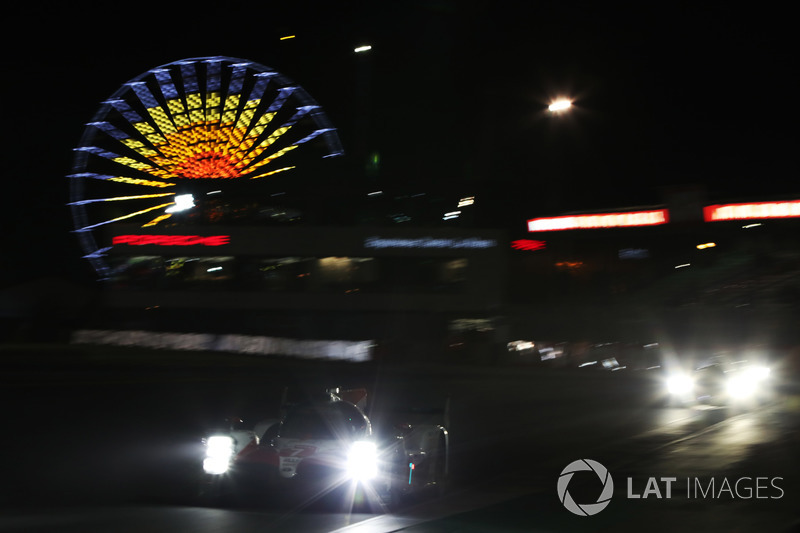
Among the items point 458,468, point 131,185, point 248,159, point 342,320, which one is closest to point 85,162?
point 131,185

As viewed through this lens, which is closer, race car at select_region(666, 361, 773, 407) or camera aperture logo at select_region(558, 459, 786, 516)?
camera aperture logo at select_region(558, 459, 786, 516)

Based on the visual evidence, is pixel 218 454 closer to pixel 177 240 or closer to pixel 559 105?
pixel 559 105

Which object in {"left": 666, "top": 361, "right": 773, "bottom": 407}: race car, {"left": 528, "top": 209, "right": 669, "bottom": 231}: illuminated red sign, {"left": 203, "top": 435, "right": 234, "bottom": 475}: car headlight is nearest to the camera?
{"left": 203, "top": 435, "right": 234, "bottom": 475}: car headlight

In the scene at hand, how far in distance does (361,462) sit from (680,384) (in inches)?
658

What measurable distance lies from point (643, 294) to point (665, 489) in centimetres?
4333

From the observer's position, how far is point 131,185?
173 feet

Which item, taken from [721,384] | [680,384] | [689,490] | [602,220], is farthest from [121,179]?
[689,490]

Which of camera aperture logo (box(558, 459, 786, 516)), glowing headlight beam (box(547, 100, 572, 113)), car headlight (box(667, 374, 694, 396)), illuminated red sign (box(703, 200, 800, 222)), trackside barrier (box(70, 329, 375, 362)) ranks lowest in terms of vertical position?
camera aperture logo (box(558, 459, 786, 516))

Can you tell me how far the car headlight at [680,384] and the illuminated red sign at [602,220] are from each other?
3280cm

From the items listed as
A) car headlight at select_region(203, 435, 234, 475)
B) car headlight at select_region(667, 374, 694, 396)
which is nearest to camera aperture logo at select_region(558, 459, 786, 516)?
car headlight at select_region(203, 435, 234, 475)

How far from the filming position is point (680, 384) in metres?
23.9

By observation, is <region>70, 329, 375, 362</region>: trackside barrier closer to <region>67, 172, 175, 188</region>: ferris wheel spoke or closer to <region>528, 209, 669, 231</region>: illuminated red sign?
<region>67, 172, 175, 188</region>: ferris wheel spoke

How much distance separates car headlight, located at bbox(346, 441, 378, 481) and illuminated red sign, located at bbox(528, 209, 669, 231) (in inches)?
1933

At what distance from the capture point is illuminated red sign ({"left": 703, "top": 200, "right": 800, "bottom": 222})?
171 ft
